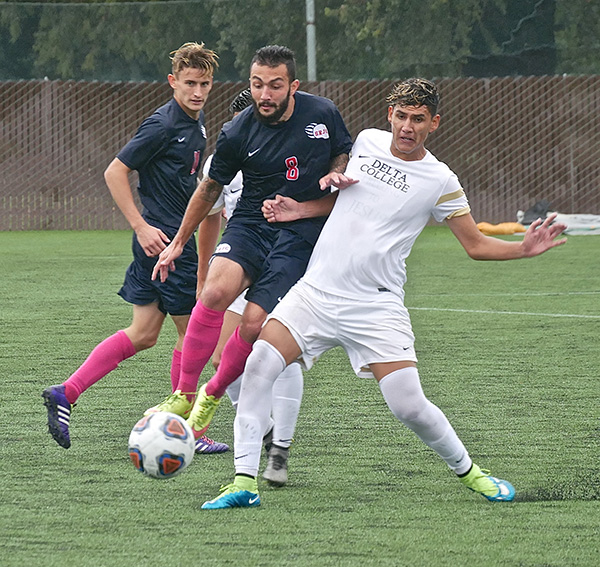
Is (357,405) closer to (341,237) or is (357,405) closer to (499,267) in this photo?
(341,237)

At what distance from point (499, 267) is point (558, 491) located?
10.1 metres

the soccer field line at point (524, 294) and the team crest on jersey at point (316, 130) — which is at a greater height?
the team crest on jersey at point (316, 130)

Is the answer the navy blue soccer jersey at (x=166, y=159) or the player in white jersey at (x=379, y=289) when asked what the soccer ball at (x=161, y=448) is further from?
the navy blue soccer jersey at (x=166, y=159)

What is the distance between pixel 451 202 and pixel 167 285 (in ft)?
5.83

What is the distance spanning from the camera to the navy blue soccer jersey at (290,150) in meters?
5.27

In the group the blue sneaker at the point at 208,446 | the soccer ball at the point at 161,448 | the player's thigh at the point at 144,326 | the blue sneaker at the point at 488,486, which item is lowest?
the blue sneaker at the point at 208,446

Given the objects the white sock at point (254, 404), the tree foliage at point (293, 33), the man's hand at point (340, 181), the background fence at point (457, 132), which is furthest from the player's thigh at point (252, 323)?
the tree foliage at point (293, 33)

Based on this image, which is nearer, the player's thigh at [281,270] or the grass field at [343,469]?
the grass field at [343,469]

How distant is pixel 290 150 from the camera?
209 inches

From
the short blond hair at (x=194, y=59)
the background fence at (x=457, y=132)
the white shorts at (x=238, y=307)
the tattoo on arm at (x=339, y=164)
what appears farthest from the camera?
the background fence at (x=457, y=132)

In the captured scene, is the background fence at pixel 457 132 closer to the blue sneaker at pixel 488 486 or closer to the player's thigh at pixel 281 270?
the player's thigh at pixel 281 270

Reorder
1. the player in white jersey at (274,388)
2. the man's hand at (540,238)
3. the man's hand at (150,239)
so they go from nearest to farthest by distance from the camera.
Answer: the man's hand at (540,238) → the player in white jersey at (274,388) → the man's hand at (150,239)

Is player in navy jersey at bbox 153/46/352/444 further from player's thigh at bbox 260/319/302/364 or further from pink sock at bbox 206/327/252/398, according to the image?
player's thigh at bbox 260/319/302/364

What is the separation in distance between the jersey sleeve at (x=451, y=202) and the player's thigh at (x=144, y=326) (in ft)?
6.11
